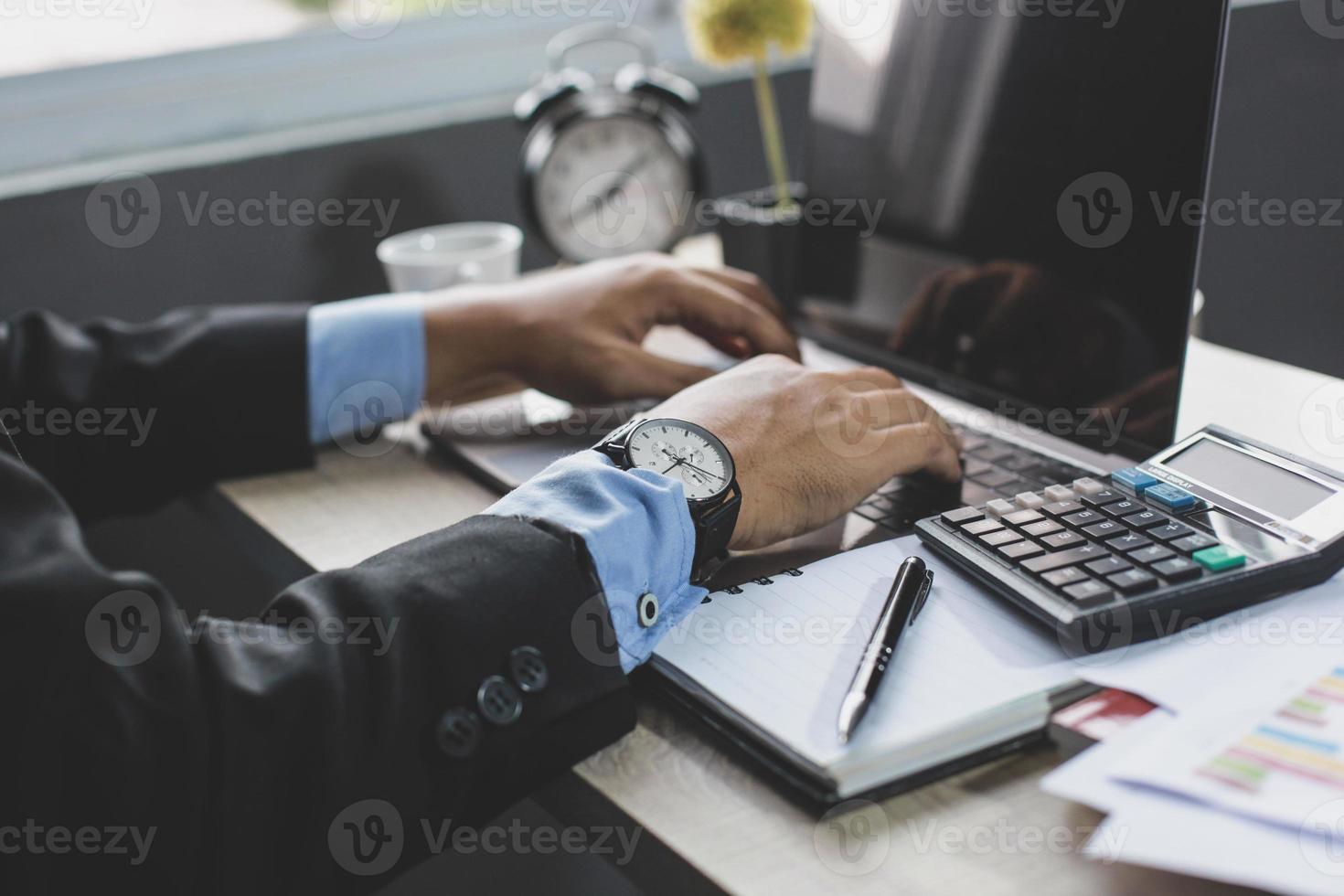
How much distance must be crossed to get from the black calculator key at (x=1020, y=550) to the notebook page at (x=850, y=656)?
0.08ft

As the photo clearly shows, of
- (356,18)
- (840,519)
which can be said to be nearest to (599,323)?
(840,519)

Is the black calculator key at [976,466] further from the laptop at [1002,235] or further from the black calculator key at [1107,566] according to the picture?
the black calculator key at [1107,566]

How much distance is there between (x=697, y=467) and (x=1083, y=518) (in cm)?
21

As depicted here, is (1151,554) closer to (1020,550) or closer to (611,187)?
(1020,550)

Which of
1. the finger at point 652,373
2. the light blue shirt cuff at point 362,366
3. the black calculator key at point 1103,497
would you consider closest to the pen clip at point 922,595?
the black calculator key at point 1103,497

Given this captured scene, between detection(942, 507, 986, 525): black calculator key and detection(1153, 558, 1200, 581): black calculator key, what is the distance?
10cm

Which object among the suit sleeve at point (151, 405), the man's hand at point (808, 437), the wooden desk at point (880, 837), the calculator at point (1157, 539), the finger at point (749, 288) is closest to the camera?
the wooden desk at point (880, 837)

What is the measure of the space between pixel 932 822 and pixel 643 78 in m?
0.95

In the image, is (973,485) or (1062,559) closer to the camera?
(1062,559)

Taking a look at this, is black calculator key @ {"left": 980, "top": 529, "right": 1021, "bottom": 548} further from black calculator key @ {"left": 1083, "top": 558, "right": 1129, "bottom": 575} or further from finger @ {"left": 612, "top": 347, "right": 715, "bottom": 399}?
finger @ {"left": 612, "top": 347, "right": 715, "bottom": 399}

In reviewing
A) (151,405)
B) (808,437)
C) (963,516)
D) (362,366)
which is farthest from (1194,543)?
(151,405)

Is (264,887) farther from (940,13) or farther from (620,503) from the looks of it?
(940,13)

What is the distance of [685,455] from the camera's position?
0.67 m

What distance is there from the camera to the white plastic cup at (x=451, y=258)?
1079 millimetres
